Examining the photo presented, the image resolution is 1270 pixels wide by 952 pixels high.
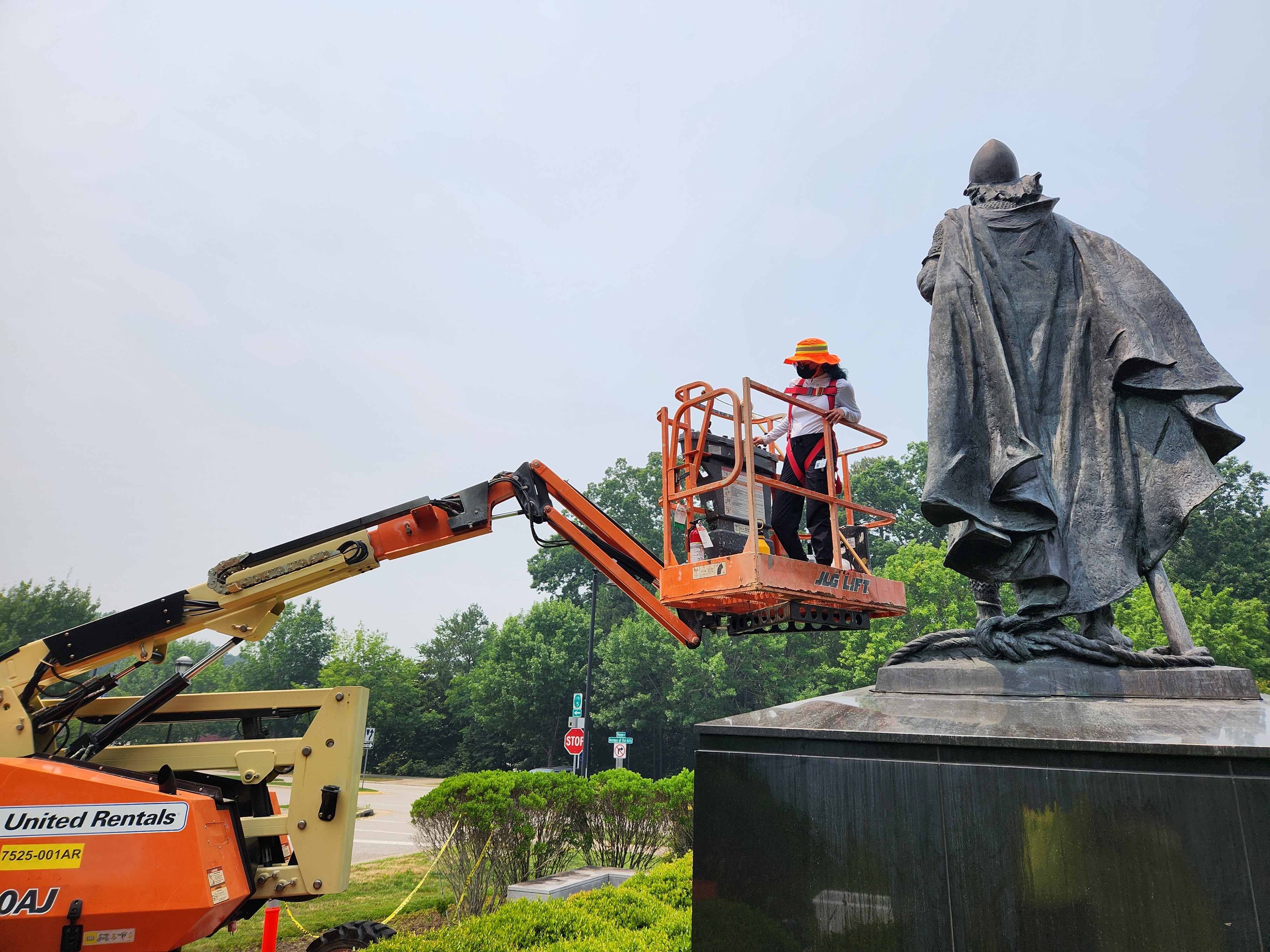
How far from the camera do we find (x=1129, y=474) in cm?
429

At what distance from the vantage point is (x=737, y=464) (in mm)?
6047

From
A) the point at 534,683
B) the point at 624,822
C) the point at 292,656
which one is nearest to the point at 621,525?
the point at 534,683

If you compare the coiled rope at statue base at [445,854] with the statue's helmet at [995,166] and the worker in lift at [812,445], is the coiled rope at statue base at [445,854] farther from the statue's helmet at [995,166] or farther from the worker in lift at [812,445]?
the statue's helmet at [995,166]

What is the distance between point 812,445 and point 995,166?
8.28 feet

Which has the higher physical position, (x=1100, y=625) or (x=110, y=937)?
(x=1100, y=625)

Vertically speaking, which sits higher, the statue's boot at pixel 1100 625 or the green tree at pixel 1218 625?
the green tree at pixel 1218 625

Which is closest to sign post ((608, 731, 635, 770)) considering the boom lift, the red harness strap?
the boom lift

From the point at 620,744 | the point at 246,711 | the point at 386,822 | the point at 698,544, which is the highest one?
the point at 698,544

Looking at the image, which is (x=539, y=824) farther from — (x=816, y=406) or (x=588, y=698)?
(x=588, y=698)

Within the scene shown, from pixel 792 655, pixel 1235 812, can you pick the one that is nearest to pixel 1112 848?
pixel 1235 812

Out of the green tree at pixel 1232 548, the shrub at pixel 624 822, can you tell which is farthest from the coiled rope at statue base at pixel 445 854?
the green tree at pixel 1232 548

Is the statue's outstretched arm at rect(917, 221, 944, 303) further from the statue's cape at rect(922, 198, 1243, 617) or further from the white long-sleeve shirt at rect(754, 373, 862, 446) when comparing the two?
the white long-sleeve shirt at rect(754, 373, 862, 446)

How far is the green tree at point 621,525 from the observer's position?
178 feet

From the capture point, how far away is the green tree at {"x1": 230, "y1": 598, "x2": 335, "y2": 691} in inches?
2328
